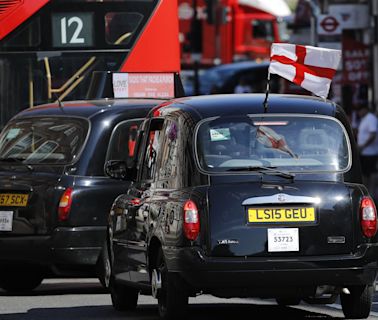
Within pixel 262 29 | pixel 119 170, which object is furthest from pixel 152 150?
pixel 262 29

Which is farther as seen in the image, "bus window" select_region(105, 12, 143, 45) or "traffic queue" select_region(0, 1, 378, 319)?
"bus window" select_region(105, 12, 143, 45)

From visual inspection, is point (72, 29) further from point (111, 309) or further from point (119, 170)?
point (119, 170)

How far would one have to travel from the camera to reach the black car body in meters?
13.7

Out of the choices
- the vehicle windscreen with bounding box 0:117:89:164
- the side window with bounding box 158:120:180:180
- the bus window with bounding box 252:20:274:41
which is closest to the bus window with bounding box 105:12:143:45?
the vehicle windscreen with bounding box 0:117:89:164

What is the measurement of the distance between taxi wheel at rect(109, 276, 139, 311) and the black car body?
2.43ft

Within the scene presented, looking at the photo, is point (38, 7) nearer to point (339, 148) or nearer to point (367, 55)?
point (339, 148)

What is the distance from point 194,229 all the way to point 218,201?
0.25m

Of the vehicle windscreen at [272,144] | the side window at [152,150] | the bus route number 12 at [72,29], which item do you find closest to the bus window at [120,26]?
the bus route number 12 at [72,29]

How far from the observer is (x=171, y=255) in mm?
10766

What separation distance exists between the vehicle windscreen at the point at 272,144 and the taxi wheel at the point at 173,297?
794 millimetres

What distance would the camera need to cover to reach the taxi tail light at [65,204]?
13664mm

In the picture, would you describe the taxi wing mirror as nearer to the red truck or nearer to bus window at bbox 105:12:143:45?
bus window at bbox 105:12:143:45

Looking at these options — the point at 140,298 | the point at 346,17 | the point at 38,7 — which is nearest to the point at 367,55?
the point at 346,17

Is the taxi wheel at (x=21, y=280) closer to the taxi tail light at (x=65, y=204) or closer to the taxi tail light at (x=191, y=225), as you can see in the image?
the taxi tail light at (x=65, y=204)
